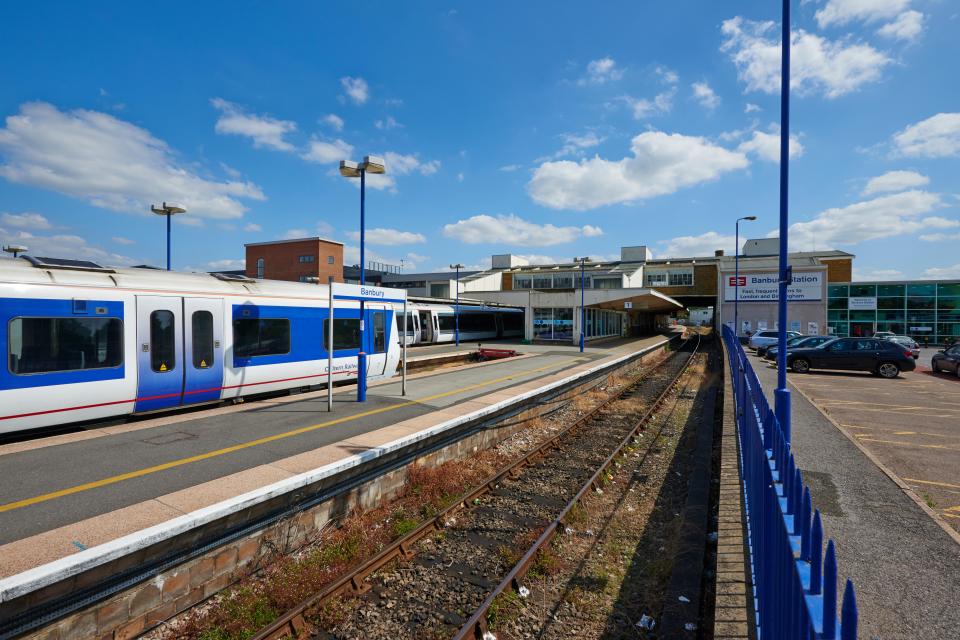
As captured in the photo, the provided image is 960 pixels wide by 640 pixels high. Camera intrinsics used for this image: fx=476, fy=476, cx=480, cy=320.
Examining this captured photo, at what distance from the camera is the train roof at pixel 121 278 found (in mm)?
7852

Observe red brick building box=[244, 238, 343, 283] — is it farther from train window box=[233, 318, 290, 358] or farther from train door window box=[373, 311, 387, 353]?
train window box=[233, 318, 290, 358]

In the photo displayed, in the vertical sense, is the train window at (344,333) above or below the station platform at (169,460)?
above

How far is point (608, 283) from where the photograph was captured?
56969mm

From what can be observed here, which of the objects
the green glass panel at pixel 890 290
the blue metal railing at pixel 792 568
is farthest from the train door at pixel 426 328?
the green glass panel at pixel 890 290

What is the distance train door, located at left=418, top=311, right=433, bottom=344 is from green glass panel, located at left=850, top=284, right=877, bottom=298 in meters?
42.0

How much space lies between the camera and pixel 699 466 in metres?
9.70

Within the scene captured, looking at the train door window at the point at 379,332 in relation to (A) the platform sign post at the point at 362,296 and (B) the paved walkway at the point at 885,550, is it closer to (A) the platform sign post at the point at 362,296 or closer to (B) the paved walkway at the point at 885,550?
(A) the platform sign post at the point at 362,296

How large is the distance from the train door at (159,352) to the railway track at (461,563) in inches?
243

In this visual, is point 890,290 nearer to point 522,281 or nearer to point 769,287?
point 769,287

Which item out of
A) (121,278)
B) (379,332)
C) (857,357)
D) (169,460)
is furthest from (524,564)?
(857,357)

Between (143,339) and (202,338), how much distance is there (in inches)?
45.8

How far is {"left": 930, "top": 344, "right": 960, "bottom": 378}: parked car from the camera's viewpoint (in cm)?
2011

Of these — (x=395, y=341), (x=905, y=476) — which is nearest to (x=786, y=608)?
(x=905, y=476)

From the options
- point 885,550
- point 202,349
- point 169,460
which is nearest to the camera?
point 885,550
